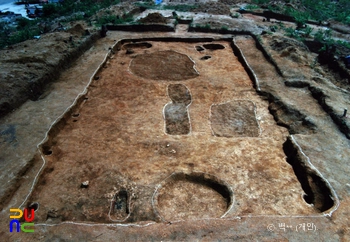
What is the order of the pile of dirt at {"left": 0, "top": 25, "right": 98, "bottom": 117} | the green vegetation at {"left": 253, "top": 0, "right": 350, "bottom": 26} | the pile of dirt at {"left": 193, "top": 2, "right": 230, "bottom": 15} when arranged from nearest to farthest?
the pile of dirt at {"left": 0, "top": 25, "right": 98, "bottom": 117}
the green vegetation at {"left": 253, "top": 0, "right": 350, "bottom": 26}
the pile of dirt at {"left": 193, "top": 2, "right": 230, "bottom": 15}

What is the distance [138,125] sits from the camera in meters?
7.36

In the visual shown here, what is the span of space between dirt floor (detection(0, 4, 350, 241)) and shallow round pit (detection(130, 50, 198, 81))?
0.36 ft

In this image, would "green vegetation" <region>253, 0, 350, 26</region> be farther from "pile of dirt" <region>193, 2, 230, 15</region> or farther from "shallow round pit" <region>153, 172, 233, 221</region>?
"shallow round pit" <region>153, 172, 233, 221</region>

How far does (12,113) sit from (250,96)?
276 inches

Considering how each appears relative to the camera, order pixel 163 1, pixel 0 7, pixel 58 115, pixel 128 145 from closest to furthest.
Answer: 1. pixel 128 145
2. pixel 58 115
3. pixel 163 1
4. pixel 0 7

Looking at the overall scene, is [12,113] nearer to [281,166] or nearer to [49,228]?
[49,228]

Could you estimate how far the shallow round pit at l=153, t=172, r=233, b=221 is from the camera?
16.9 feet

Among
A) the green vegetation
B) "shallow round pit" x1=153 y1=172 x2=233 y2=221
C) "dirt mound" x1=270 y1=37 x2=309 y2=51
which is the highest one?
"dirt mound" x1=270 y1=37 x2=309 y2=51

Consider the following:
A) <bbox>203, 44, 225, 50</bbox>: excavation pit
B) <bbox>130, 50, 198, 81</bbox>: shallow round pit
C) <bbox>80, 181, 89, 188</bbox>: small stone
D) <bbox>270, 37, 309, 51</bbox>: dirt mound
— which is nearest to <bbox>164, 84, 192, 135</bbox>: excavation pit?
<bbox>130, 50, 198, 81</bbox>: shallow round pit

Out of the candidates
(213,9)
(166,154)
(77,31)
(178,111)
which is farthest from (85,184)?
(213,9)

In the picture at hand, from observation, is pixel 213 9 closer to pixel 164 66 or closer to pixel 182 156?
pixel 164 66

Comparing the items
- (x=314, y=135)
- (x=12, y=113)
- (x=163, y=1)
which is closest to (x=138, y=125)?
(x=12, y=113)

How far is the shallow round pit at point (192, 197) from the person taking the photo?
16.9 feet

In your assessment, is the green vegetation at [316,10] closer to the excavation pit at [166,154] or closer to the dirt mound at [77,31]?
the excavation pit at [166,154]
